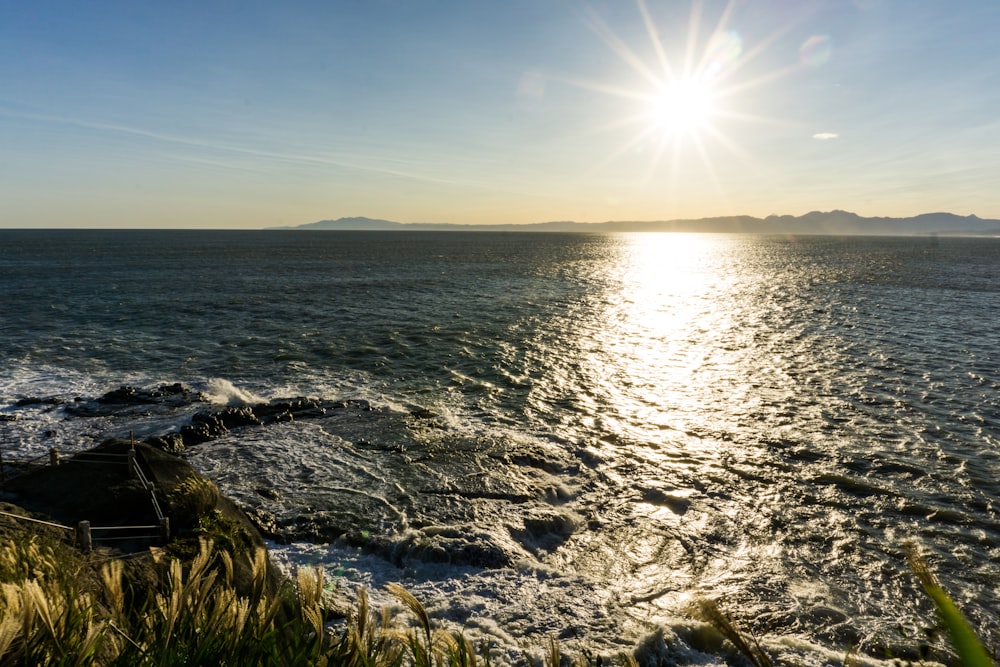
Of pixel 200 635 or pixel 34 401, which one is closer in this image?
pixel 200 635

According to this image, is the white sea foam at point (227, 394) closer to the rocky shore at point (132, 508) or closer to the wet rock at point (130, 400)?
the wet rock at point (130, 400)

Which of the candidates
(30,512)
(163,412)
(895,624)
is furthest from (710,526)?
(163,412)

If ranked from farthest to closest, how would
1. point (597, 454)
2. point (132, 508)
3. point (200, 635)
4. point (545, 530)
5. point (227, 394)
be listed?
point (227, 394) < point (597, 454) < point (545, 530) < point (132, 508) < point (200, 635)

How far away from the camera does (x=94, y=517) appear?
1097 centimetres

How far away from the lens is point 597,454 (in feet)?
59.6

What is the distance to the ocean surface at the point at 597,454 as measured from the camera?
1127cm

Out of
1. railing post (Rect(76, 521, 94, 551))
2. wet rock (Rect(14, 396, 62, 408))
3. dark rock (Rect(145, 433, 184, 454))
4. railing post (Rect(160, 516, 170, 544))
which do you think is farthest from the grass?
wet rock (Rect(14, 396, 62, 408))

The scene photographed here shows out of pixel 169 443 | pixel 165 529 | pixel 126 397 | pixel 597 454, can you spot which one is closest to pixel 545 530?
pixel 597 454

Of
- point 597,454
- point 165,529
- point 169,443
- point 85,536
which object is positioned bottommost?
point 597,454

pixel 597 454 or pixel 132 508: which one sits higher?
pixel 132 508

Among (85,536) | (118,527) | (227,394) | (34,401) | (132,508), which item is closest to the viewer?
(85,536)

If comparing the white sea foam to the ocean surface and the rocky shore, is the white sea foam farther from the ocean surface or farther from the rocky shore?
the rocky shore

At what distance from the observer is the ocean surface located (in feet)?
37.0

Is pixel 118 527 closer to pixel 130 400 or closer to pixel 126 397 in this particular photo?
pixel 130 400
